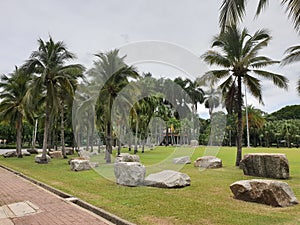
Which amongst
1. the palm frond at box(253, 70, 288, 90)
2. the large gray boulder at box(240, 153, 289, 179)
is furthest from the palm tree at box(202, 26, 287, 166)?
the large gray boulder at box(240, 153, 289, 179)

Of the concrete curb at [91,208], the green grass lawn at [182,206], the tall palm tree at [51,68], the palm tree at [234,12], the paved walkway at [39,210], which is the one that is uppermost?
the tall palm tree at [51,68]

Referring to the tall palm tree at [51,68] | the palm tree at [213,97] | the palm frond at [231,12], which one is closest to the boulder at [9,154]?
the tall palm tree at [51,68]

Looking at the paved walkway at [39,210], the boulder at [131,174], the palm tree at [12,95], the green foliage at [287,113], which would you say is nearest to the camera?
the paved walkway at [39,210]

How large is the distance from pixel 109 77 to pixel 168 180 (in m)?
13.2

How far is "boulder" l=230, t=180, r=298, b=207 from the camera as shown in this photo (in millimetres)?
7344

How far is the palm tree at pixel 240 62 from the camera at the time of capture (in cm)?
1728

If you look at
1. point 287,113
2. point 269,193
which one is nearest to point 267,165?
point 269,193

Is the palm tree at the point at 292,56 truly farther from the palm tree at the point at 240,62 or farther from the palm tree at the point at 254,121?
the palm tree at the point at 254,121

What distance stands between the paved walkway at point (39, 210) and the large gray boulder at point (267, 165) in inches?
342

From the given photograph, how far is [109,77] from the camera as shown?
22094mm

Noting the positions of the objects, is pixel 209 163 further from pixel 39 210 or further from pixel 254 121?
pixel 254 121

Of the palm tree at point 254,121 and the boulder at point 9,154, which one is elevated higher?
the palm tree at point 254,121

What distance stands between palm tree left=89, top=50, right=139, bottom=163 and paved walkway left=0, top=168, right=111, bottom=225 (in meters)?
12.2

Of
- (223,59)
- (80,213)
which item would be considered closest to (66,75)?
(223,59)
